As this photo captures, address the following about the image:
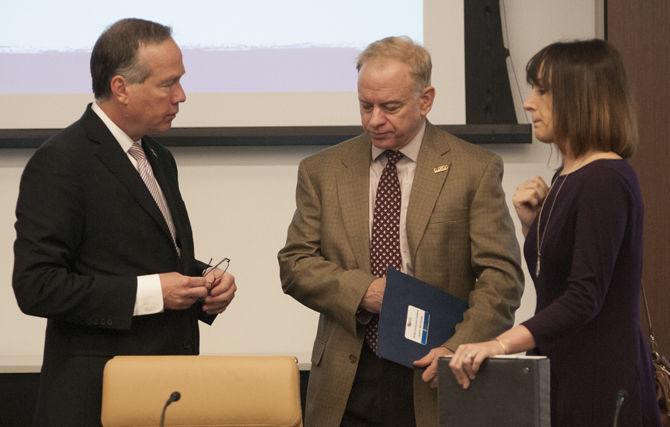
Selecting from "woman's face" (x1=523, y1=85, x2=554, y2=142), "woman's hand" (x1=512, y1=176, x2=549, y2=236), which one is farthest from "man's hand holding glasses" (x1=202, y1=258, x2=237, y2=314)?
"woman's face" (x1=523, y1=85, x2=554, y2=142)

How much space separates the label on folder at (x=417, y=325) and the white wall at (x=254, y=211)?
1.81 m

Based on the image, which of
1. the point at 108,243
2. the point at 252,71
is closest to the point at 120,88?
the point at 108,243

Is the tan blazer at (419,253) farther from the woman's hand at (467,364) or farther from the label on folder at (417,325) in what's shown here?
the woman's hand at (467,364)

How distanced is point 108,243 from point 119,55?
51cm

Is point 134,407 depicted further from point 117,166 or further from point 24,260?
point 117,166

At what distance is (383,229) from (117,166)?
0.71 m

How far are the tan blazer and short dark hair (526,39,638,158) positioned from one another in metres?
0.49

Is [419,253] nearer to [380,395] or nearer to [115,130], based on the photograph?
[380,395]

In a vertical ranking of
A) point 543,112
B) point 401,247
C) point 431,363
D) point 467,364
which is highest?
point 543,112

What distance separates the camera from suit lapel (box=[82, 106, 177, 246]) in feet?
8.61

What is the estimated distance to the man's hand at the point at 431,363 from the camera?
98.6 inches

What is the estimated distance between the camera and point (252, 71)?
172 inches

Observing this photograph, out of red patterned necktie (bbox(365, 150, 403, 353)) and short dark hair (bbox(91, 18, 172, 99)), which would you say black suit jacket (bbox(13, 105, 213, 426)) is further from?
red patterned necktie (bbox(365, 150, 403, 353))

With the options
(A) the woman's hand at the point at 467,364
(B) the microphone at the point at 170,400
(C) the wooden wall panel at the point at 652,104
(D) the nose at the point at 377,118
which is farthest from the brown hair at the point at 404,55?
(C) the wooden wall panel at the point at 652,104
